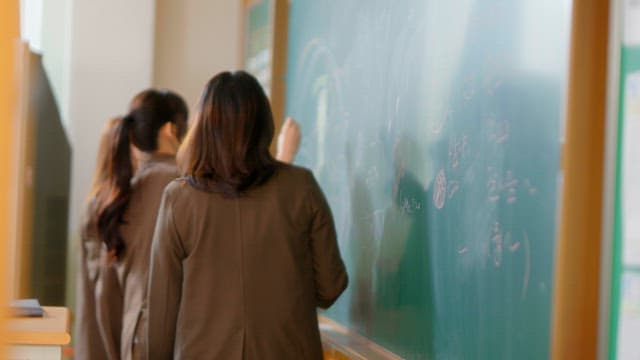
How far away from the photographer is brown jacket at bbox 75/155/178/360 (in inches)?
132

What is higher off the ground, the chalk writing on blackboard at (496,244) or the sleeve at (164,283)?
the chalk writing on blackboard at (496,244)

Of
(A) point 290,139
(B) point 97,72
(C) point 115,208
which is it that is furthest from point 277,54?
(B) point 97,72

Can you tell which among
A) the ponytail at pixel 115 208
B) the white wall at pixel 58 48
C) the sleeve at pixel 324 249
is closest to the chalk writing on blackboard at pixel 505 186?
the sleeve at pixel 324 249

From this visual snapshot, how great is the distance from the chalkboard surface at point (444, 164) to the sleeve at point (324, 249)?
0.19 meters

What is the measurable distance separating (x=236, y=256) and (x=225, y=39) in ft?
11.2

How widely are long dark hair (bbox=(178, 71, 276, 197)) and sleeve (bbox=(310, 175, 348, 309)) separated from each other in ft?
0.42

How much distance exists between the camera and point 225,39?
228 inches

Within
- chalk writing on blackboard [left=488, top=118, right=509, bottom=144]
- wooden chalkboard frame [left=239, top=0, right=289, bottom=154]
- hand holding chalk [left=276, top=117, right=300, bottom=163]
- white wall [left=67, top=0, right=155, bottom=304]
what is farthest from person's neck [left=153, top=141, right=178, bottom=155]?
white wall [left=67, top=0, right=155, bottom=304]

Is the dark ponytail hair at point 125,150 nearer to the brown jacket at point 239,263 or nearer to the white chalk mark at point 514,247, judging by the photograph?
the brown jacket at point 239,263

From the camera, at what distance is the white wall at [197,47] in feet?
19.0

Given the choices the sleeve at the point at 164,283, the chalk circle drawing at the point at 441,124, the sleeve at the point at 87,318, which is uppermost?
the chalk circle drawing at the point at 441,124

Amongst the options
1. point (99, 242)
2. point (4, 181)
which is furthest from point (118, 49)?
point (4, 181)

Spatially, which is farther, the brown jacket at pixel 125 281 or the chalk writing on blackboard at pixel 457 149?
the brown jacket at pixel 125 281

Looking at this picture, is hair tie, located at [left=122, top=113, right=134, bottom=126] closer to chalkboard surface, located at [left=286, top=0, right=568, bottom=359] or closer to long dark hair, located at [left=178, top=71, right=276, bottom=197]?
chalkboard surface, located at [left=286, top=0, right=568, bottom=359]
